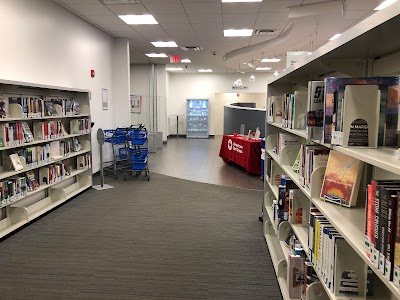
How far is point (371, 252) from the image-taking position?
1.20 m

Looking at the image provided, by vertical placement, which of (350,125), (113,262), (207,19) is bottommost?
(113,262)

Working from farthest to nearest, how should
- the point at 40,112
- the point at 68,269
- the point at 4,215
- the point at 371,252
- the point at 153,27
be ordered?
the point at 153,27 < the point at 40,112 < the point at 4,215 < the point at 68,269 < the point at 371,252


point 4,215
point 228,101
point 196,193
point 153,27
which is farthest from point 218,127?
point 4,215

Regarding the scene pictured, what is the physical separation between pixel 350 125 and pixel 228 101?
16.5 metres

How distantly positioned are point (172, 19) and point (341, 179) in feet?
19.4

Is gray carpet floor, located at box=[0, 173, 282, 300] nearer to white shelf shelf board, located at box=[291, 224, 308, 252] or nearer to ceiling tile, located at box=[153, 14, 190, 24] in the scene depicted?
white shelf shelf board, located at box=[291, 224, 308, 252]

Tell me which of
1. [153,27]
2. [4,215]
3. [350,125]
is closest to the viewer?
[350,125]

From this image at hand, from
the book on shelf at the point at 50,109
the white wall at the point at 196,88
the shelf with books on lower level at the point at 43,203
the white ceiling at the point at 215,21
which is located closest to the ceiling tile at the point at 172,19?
the white ceiling at the point at 215,21

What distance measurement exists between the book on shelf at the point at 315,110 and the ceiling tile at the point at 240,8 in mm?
4387

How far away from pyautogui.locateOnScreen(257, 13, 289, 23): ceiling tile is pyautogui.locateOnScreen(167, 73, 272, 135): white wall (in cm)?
1058

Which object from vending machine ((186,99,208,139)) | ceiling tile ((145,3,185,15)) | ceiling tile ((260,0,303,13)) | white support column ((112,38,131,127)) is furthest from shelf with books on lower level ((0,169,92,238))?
vending machine ((186,99,208,139))

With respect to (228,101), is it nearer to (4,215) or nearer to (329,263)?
(4,215)

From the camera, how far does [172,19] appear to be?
6859 millimetres

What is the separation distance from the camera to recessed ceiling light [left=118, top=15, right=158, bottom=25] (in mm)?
6695
